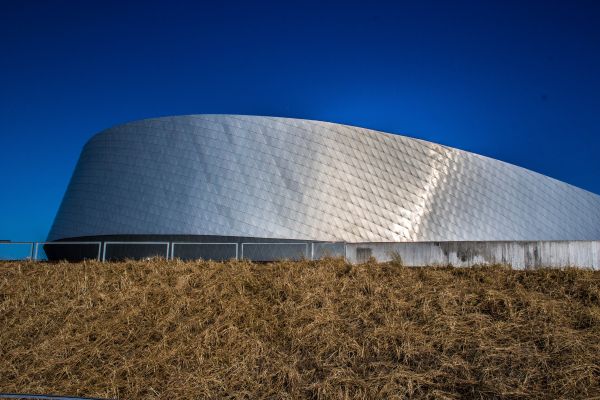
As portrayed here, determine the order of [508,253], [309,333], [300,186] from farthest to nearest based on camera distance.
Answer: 1. [300,186]
2. [508,253]
3. [309,333]

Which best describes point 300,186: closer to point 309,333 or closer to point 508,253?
point 508,253

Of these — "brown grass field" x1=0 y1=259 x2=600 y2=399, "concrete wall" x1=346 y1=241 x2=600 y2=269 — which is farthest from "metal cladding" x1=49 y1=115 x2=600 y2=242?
"brown grass field" x1=0 y1=259 x2=600 y2=399

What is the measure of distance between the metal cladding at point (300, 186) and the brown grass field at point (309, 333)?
73.5ft

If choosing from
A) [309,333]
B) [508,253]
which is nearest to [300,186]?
[508,253]

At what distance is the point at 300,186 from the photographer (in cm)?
3077

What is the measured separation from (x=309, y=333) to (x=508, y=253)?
6772 mm

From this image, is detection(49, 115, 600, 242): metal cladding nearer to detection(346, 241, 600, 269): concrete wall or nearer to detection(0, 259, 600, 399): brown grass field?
detection(346, 241, 600, 269): concrete wall

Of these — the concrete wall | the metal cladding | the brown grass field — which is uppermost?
the metal cladding

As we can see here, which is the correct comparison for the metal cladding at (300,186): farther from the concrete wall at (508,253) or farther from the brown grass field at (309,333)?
the brown grass field at (309,333)

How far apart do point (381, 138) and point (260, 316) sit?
2672cm

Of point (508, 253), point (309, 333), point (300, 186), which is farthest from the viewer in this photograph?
point (300, 186)

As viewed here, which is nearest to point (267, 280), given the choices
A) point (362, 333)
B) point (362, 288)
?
point (362, 288)

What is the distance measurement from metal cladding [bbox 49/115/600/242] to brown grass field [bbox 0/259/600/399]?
22.4m

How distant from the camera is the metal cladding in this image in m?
30.6
